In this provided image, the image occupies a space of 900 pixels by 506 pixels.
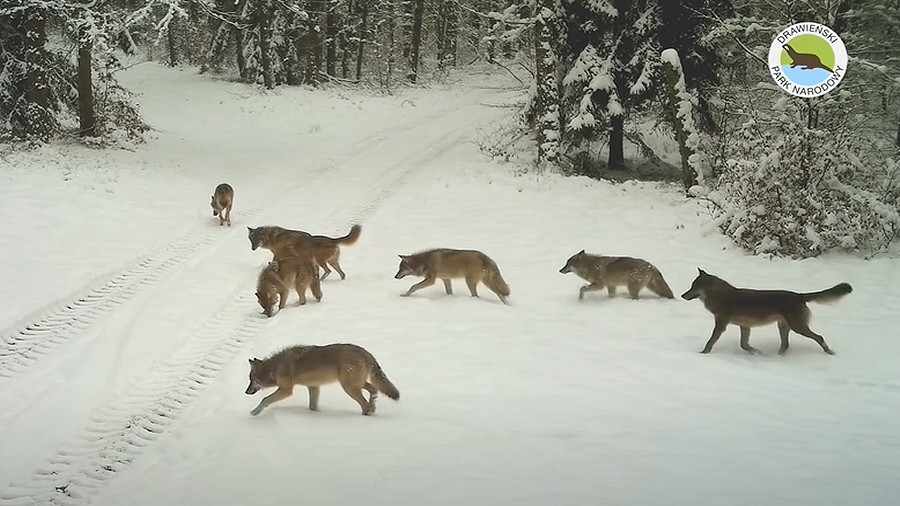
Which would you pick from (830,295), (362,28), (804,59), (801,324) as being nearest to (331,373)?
(801,324)

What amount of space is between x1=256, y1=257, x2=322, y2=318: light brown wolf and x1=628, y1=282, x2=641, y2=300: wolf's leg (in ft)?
15.4

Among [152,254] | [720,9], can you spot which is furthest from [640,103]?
[152,254]

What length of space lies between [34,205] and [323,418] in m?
9.96

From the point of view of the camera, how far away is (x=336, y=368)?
6.61 metres

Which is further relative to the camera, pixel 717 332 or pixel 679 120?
pixel 679 120

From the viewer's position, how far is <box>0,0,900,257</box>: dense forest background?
12.7m

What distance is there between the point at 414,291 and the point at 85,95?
44.9ft

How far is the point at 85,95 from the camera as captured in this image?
19.3m

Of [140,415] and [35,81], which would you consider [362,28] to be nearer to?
[35,81]

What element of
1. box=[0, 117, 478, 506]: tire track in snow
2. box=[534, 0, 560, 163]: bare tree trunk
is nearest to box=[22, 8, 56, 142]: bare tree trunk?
box=[0, 117, 478, 506]: tire track in snow

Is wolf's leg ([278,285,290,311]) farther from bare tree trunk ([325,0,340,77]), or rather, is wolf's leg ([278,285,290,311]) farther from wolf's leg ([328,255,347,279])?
bare tree trunk ([325,0,340,77])

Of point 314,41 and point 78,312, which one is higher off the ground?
point 314,41

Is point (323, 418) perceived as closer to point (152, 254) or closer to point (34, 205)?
point (152, 254)

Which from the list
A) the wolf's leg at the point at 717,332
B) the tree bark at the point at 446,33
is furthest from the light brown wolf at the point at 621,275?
the tree bark at the point at 446,33
